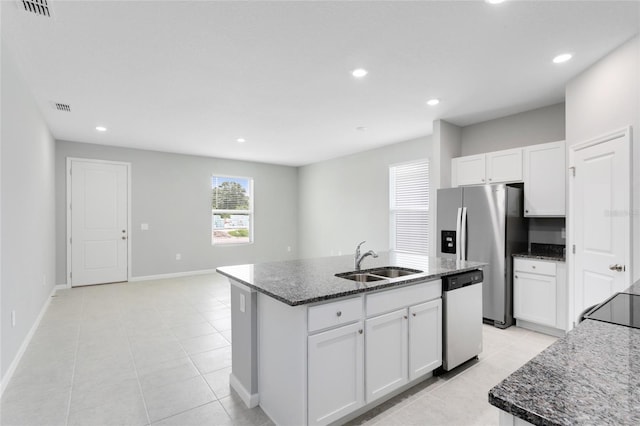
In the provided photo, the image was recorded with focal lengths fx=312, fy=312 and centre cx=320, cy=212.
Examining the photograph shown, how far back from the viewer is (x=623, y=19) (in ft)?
7.10

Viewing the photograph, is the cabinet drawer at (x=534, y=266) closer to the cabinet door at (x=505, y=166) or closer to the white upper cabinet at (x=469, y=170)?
the cabinet door at (x=505, y=166)

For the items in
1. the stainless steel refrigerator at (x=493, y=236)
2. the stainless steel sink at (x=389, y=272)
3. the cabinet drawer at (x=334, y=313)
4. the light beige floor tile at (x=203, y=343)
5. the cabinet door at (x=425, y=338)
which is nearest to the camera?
the cabinet drawer at (x=334, y=313)

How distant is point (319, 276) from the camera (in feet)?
7.30

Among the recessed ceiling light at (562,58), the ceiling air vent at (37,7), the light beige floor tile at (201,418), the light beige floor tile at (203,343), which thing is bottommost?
the light beige floor tile at (203,343)

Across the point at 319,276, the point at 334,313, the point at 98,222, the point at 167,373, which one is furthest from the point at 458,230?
the point at 98,222

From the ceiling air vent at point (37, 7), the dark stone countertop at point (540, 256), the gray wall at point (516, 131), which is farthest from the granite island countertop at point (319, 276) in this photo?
the gray wall at point (516, 131)

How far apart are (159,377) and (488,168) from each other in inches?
169

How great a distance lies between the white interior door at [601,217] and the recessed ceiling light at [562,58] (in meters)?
0.76

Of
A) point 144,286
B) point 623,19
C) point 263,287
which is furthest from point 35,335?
point 623,19

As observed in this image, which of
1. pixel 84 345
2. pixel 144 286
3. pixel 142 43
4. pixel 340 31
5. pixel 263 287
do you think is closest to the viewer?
pixel 263 287

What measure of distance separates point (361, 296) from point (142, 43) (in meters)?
2.54

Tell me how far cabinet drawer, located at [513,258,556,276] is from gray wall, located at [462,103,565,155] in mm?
1516

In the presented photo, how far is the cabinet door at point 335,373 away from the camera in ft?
5.68

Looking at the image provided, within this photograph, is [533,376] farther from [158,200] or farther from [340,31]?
[158,200]
